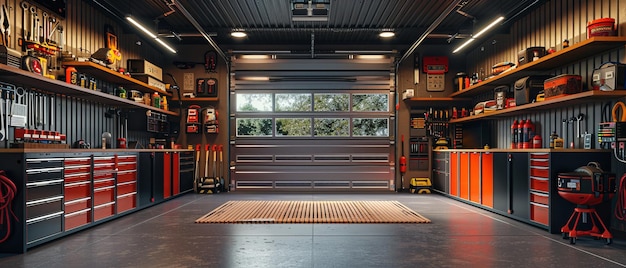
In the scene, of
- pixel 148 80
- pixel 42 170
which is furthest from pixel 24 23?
pixel 148 80

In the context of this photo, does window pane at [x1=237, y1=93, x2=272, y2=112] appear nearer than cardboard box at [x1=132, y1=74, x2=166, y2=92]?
Answer: No

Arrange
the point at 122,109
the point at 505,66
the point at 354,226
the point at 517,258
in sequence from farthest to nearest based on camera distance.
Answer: the point at 122,109, the point at 505,66, the point at 354,226, the point at 517,258

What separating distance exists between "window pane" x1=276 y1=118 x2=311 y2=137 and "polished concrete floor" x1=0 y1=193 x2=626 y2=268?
14.0 ft

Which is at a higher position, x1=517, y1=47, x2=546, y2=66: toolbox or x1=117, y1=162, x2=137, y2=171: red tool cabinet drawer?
x1=517, y1=47, x2=546, y2=66: toolbox

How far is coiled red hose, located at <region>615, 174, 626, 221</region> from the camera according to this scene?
4219 mm

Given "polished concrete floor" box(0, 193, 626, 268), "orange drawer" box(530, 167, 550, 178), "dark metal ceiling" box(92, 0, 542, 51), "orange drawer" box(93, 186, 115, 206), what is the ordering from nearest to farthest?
"polished concrete floor" box(0, 193, 626, 268), "orange drawer" box(530, 167, 550, 178), "orange drawer" box(93, 186, 115, 206), "dark metal ceiling" box(92, 0, 542, 51)

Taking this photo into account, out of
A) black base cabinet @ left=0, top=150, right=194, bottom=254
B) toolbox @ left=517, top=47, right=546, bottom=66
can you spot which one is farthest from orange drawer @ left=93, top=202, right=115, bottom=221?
toolbox @ left=517, top=47, right=546, bottom=66

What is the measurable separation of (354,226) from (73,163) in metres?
3.51

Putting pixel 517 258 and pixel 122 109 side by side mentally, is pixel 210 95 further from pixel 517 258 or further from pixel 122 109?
pixel 517 258

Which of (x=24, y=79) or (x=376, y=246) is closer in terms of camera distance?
(x=376, y=246)

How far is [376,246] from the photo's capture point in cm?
396

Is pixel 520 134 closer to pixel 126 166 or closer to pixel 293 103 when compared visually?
pixel 293 103

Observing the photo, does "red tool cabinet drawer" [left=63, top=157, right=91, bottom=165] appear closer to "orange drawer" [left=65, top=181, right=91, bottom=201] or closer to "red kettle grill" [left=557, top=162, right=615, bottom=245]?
"orange drawer" [left=65, top=181, right=91, bottom=201]

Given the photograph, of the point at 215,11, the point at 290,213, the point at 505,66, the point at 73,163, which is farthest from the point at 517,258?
the point at 215,11
